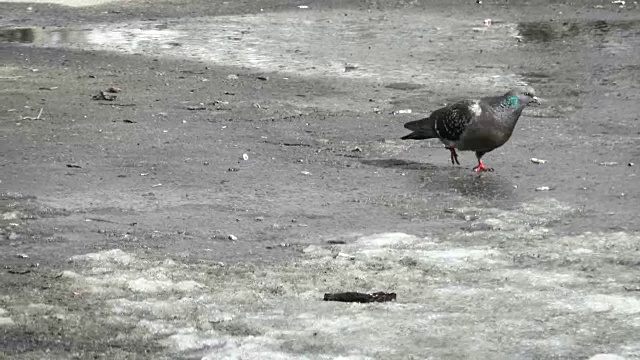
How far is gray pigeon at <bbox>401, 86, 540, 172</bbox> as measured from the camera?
7.34 m

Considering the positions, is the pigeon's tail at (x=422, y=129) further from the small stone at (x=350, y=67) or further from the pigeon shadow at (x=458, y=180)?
the small stone at (x=350, y=67)

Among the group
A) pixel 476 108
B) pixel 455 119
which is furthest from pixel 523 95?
pixel 455 119

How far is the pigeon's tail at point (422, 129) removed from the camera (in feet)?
25.2

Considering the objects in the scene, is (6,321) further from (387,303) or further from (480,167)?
(480,167)

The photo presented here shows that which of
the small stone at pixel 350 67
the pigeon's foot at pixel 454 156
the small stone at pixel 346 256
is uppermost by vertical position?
the small stone at pixel 346 256

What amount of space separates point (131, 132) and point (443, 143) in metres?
2.22

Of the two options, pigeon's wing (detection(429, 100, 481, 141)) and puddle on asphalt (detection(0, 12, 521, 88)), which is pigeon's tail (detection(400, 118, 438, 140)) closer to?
pigeon's wing (detection(429, 100, 481, 141))

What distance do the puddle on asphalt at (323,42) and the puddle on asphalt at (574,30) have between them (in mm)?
203

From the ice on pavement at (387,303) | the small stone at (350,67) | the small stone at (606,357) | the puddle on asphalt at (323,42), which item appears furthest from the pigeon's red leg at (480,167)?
the small stone at (350,67)

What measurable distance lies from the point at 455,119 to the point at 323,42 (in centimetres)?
490

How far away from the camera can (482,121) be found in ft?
24.1

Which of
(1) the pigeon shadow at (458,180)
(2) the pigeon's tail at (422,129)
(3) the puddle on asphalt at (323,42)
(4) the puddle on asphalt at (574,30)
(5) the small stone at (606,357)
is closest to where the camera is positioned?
(5) the small stone at (606,357)

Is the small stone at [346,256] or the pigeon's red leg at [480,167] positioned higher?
the small stone at [346,256]

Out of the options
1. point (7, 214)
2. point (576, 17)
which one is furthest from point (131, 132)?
point (576, 17)
